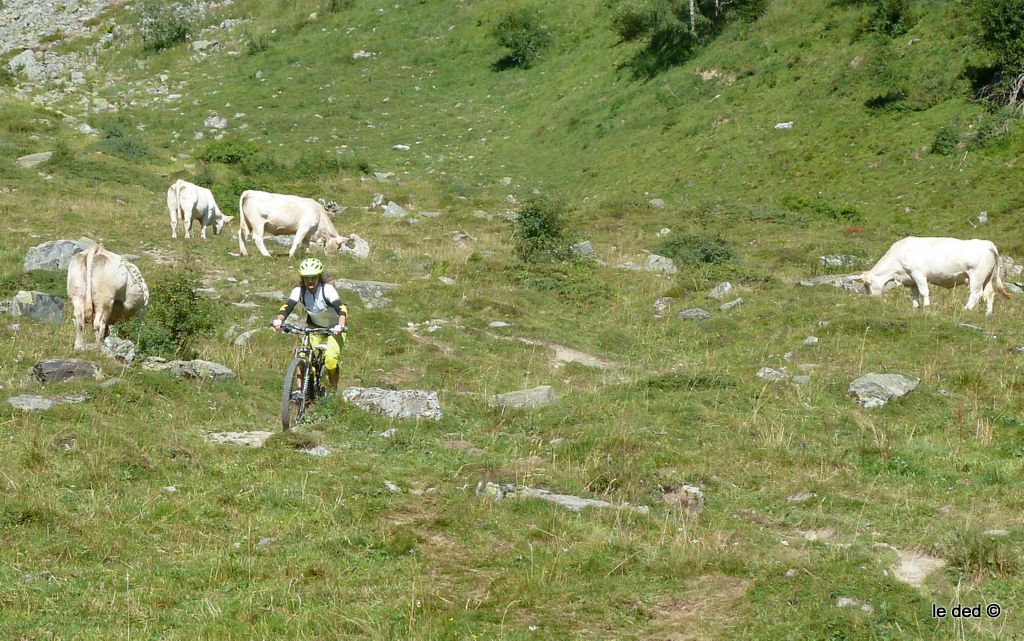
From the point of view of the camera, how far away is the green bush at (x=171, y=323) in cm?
1293

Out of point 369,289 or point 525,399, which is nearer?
point 525,399

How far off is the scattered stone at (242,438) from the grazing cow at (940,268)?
12.9 m

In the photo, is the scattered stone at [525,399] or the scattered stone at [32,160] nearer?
the scattered stone at [525,399]

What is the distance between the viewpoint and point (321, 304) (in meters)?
11.4

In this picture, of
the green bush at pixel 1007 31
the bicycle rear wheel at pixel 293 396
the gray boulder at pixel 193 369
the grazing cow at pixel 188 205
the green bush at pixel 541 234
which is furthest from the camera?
the green bush at pixel 1007 31

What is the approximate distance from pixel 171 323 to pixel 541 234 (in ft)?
32.9

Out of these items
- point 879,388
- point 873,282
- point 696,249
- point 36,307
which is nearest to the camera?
point 879,388

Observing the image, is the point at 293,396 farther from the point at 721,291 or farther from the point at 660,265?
the point at 660,265

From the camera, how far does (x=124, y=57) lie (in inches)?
2019

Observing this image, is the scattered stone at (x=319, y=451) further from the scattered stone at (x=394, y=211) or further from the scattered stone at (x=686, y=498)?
the scattered stone at (x=394, y=211)

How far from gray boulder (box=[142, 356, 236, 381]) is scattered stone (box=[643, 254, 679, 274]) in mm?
11169

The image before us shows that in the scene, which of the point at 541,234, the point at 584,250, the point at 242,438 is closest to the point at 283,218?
the point at 541,234

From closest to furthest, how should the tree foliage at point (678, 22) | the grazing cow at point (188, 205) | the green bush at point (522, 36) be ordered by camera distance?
1. the grazing cow at point (188, 205)
2. the tree foliage at point (678, 22)
3. the green bush at point (522, 36)

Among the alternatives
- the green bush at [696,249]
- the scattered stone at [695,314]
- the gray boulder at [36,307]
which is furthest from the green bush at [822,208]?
the gray boulder at [36,307]
